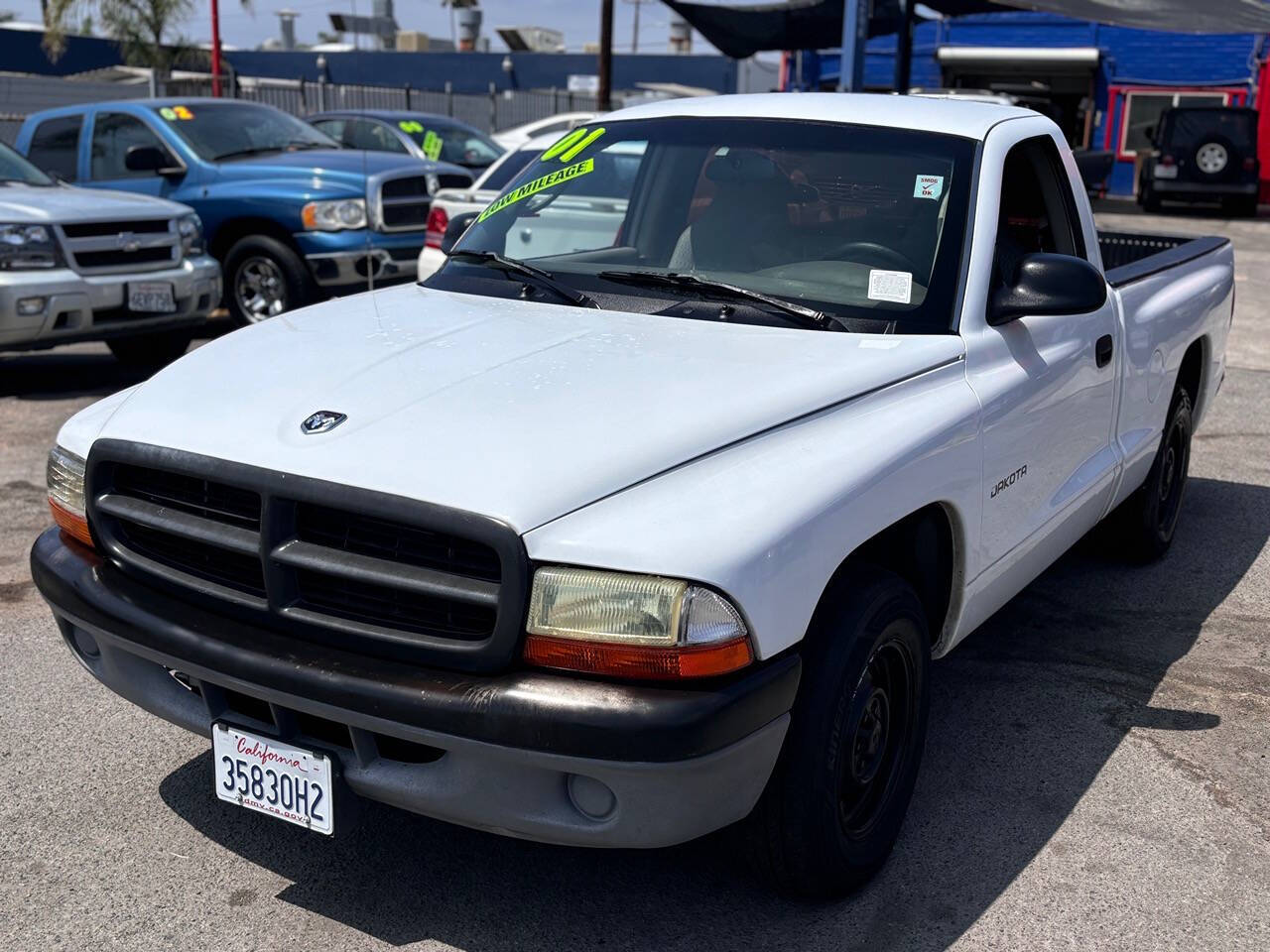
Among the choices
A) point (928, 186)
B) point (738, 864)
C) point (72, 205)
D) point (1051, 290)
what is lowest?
point (738, 864)

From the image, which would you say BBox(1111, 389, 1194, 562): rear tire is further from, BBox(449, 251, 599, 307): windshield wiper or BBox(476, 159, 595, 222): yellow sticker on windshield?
BBox(449, 251, 599, 307): windshield wiper

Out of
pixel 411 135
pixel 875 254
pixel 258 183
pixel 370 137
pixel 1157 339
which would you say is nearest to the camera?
pixel 875 254

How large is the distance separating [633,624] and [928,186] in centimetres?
186

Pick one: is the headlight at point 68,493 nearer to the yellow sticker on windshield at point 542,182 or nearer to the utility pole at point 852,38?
the yellow sticker on windshield at point 542,182

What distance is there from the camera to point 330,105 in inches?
941

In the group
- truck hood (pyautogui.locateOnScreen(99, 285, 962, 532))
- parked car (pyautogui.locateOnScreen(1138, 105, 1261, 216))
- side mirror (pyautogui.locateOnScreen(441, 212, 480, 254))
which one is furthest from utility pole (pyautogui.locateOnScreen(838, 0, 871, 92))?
parked car (pyautogui.locateOnScreen(1138, 105, 1261, 216))

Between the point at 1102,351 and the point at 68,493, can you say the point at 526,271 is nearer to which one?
the point at 68,493

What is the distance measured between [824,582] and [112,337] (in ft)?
22.7

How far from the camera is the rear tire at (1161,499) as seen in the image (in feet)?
17.4

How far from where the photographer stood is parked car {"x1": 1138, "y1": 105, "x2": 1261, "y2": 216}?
23922 mm

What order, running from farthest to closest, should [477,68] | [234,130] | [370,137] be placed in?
[477,68]
[370,137]
[234,130]

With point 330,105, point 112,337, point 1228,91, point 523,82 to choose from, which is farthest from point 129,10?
point 112,337

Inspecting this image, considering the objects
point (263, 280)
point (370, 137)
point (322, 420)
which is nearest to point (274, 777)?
point (322, 420)

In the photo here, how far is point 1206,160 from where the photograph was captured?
24.1 metres
